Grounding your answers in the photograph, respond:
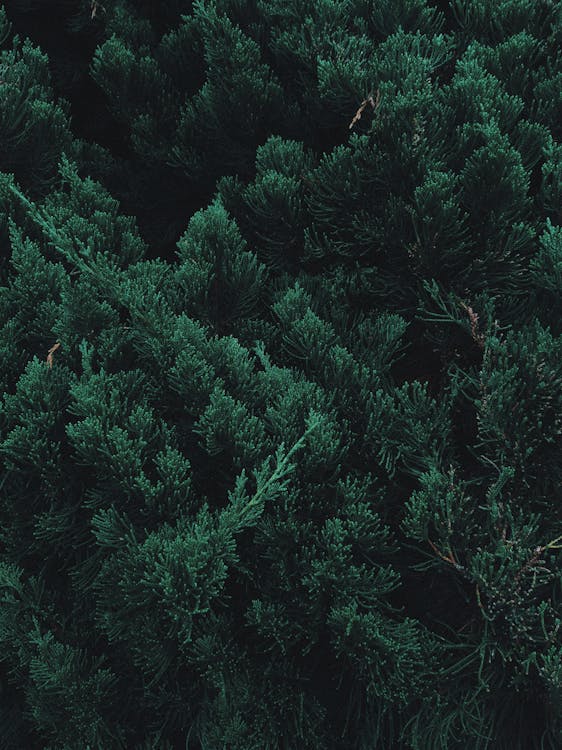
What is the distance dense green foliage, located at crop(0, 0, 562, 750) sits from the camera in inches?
83.1

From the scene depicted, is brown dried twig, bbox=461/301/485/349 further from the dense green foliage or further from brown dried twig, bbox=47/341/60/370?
brown dried twig, bbox=47/341/60/370

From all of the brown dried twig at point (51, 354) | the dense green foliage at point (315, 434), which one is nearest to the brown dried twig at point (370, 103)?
the dense green foliage at point (315, 434)

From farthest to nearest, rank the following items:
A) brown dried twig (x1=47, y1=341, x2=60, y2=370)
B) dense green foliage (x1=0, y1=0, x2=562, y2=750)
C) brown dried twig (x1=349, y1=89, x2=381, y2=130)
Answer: brown dried twig (x1=349, y1=89, x2=381, y2=130), brown dried twig (x1=47, y1=341, x2=60, y2=370), dense green foliage (x1=0, y1=0, x2=562, y2=750)

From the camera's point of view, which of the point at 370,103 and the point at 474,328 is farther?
the point at 370,103

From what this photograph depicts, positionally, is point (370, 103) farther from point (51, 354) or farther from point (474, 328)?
point (51, 354)

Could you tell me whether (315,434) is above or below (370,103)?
below

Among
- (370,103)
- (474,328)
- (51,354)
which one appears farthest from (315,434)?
(370,103)

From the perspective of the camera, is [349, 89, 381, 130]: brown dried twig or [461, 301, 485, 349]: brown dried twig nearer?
[461, 301, 485, 349]: brown dried twig

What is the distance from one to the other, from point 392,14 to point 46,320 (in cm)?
192

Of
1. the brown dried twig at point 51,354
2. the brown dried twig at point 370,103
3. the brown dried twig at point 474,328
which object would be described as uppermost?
the brown dried twig at point 51,354

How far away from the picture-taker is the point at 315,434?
2.17 m

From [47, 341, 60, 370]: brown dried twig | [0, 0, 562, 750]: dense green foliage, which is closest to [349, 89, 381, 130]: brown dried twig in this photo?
[0, 0, 562, 750]: dense green foliage

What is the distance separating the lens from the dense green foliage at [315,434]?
2111 mm

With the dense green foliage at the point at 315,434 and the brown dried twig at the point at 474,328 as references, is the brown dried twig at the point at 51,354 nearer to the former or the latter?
the dense green foliage at the point at 315,434
